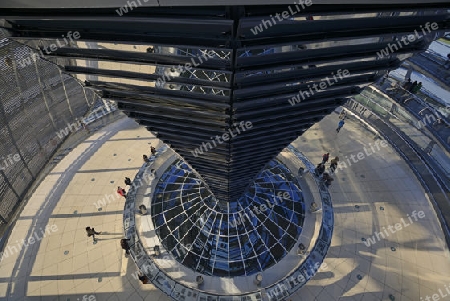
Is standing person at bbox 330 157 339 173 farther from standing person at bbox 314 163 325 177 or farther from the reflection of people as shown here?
the reflection of people

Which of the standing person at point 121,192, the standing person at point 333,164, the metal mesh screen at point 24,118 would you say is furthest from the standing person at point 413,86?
the metal mesh screen at point 24,118

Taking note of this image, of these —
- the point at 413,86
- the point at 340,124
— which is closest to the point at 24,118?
the point at 340,124

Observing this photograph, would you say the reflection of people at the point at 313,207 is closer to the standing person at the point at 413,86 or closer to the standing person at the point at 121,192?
the standing person at the point at 121,192

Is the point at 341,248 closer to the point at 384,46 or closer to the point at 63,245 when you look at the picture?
the point at 384,46

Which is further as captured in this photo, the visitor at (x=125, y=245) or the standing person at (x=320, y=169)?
the standing person at (x=320, y=169)

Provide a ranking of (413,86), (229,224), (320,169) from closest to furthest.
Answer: (229,224) → (320,169) → (413,86)

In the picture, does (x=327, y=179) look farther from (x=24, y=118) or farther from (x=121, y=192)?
(x=24, y=118)
